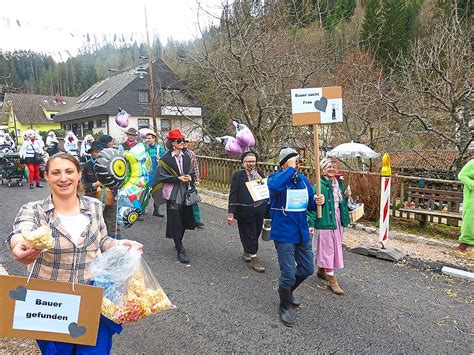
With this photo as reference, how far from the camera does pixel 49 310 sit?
1908 millimetres

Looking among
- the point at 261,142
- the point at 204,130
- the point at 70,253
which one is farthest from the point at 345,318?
the point at 204,130

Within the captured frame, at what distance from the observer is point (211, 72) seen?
42.4 feet

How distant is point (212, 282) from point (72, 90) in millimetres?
93111

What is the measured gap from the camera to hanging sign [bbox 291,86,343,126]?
174 inches

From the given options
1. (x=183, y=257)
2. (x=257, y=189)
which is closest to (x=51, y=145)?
(x=183, y=257)

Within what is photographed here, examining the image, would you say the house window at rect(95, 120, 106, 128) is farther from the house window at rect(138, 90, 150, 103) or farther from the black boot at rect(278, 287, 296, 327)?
the black boot at rect(278, 287, 296, 327)

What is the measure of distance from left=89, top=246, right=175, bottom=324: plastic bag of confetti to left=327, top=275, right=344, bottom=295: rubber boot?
2.81 m

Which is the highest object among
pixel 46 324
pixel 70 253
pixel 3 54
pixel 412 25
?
pixel 412 25

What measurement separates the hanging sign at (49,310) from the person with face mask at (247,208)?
3.35m

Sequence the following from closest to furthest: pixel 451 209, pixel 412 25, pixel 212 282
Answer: pixel 212 282, pixel 451 209, pixel 412 25

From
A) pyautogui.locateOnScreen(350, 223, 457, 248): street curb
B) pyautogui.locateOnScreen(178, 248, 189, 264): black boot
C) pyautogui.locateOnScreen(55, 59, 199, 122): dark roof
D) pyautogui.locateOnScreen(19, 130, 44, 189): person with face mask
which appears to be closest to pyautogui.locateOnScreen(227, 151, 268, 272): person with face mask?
A: pyautogui.locateOnScreen(178, 248, 189, 264): black boot

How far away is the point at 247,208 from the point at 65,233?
3307mm

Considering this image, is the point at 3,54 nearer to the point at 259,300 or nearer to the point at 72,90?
the point at 259,300

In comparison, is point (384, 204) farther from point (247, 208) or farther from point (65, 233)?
point (65, 233)
